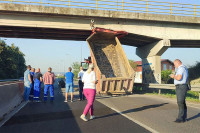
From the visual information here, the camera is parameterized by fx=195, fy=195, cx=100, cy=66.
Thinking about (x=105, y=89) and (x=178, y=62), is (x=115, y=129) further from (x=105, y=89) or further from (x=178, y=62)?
(x=105, y=89)

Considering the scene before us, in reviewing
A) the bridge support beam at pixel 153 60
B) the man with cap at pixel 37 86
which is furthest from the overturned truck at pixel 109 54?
the man with cap at pixel 37 86

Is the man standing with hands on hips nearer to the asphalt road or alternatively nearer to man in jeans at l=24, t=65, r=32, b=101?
the asphalt road

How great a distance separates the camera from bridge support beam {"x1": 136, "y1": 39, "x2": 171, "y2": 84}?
18150 mm

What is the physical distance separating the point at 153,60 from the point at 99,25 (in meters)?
6.51

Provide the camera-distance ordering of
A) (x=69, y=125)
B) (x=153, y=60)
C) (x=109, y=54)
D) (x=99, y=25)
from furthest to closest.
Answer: (x=153, y=60) < (x=109, y=54) < (x=99, y=25) < (x=69, y=125)

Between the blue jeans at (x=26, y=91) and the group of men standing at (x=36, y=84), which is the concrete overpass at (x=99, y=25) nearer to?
the group of men standing at (x=36, y=84)

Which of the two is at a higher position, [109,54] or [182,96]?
[109,54]

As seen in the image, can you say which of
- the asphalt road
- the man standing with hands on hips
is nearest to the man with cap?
the asphalt road

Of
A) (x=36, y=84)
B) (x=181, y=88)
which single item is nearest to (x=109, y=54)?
(x=36, y=84)

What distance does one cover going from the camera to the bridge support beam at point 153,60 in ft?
59.5

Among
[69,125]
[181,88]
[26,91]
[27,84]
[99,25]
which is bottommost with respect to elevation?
[69,125]

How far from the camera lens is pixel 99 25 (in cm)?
1664

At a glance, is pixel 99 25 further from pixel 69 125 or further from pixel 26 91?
pixel 69 125

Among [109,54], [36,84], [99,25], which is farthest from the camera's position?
[109,54]
